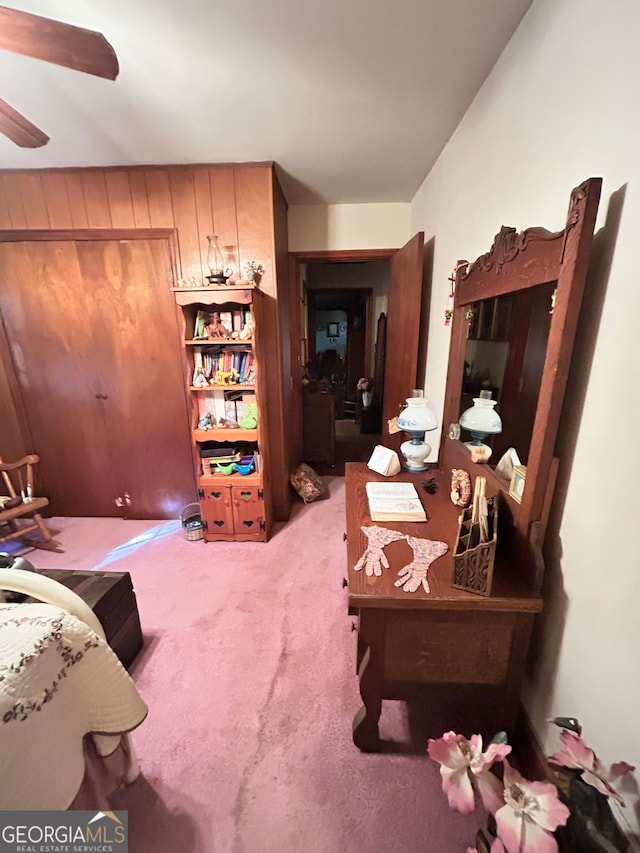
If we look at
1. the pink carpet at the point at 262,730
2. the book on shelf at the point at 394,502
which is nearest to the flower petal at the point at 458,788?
the pink carpet at the point at 262,730

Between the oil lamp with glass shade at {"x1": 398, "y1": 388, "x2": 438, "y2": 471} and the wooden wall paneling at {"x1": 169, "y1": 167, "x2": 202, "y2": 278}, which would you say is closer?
the oil lamp with glass shade at {"x1": 398, "y1": 388, "x2": 438, "y2": 471}

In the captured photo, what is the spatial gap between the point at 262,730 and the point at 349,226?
322 centimetres

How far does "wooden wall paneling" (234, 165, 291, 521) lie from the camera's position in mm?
2091

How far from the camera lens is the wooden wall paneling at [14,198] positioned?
7.07 feet

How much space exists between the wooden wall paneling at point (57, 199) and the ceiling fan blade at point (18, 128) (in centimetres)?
81

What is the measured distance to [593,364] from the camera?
84 centimetres

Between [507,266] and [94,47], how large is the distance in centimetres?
139

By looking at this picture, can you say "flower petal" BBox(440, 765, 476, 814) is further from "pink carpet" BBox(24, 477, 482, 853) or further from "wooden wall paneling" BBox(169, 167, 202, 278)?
"wooden wall paneling" BBox(169, 167, 202, 278)

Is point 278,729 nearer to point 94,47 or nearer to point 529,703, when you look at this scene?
point 529,703

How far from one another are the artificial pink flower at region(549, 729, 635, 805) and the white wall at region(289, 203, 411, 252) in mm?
3009

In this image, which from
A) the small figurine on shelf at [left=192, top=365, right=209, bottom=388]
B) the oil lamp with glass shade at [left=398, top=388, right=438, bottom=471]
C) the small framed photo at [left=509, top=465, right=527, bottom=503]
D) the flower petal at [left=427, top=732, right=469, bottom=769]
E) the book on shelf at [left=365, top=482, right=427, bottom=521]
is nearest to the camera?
the flower petal at [left=427, top=732, right=469, bottom=769]

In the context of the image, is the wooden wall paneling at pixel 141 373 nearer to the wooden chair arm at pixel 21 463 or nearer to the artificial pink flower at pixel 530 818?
the wooden chair arm at pixel 21 463
